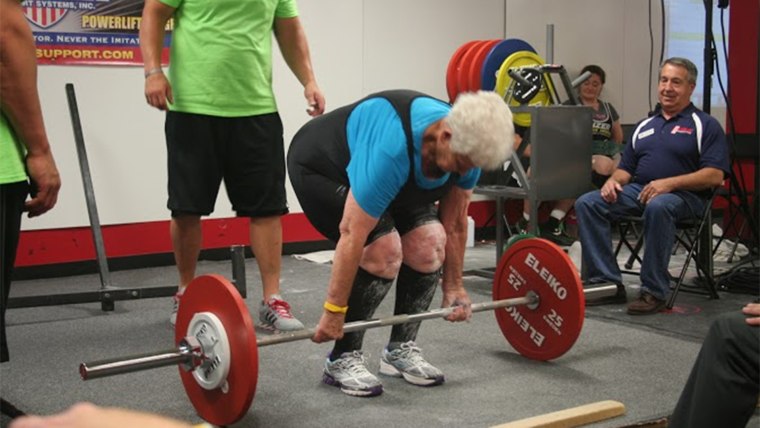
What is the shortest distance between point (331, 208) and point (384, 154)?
36 centimetres

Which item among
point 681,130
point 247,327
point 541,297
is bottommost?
point 541,297

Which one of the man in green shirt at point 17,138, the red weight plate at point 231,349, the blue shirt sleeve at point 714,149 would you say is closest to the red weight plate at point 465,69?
the blue shirt sleeve at point 714,149

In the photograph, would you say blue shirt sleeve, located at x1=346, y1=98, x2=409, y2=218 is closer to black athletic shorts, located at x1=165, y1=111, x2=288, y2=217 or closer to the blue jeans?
black athletic shorts, located at x1=165, y1=111, x2=288, y2=217

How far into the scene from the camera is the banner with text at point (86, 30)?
4.50 meters

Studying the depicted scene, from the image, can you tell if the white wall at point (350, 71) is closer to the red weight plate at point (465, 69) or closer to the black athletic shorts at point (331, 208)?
the red weight plate at point (465, 69)

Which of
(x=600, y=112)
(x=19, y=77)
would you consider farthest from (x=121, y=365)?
(x=600, y=112)

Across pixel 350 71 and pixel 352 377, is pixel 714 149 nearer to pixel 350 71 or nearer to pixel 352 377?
pixel 352 377

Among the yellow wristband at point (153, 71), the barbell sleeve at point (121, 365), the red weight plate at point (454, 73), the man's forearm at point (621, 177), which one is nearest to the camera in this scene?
the barbell sleeve at point (121, 365)

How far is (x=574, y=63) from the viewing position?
6391 mm

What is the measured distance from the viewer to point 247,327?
210 centimetres

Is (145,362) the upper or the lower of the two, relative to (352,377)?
upper

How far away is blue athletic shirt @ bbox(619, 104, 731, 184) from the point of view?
152 inches

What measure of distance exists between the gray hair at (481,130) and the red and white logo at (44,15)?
304 centimetres

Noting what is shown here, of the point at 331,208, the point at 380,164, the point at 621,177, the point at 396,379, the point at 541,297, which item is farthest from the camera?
the point at 621,177
